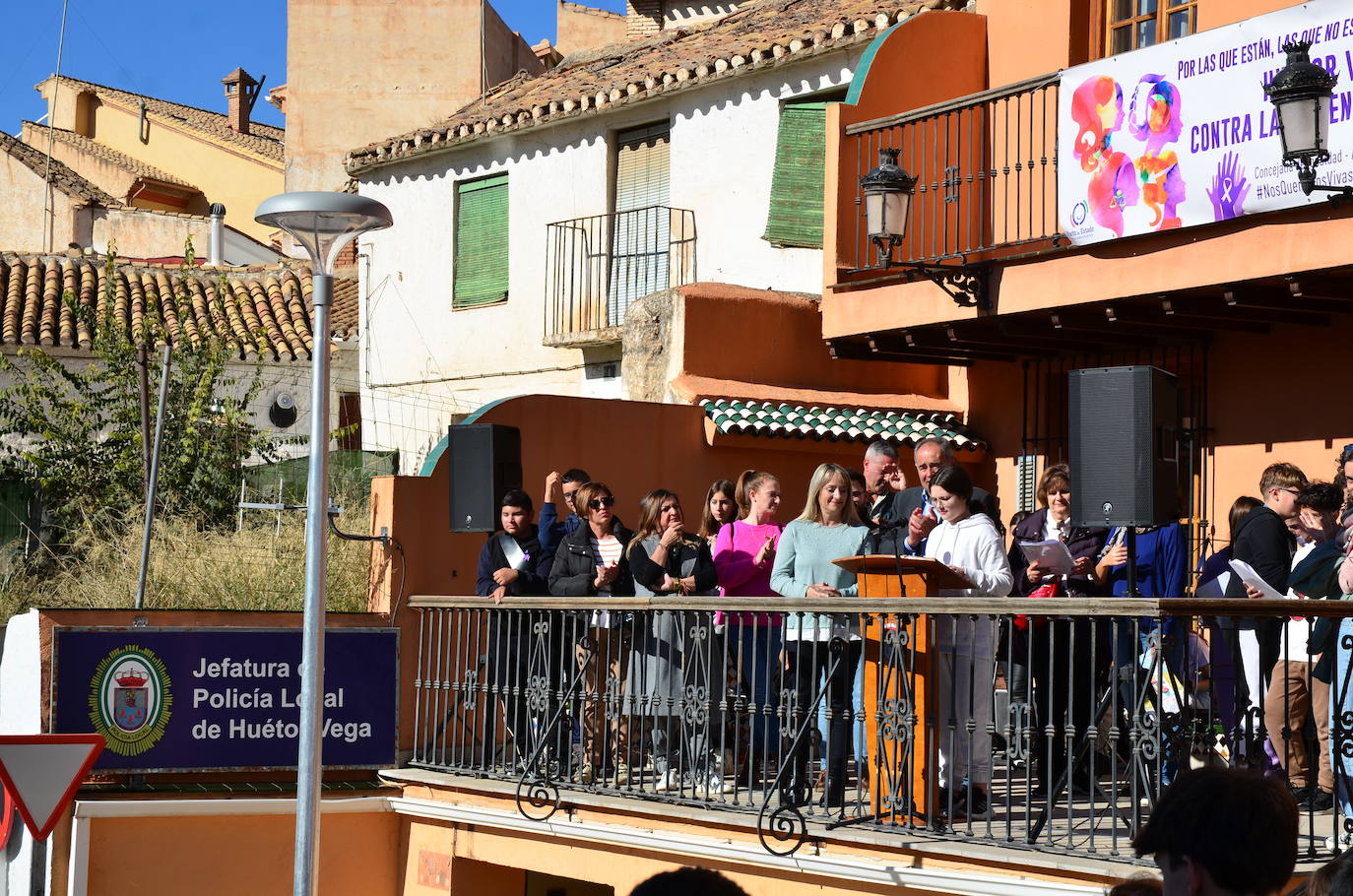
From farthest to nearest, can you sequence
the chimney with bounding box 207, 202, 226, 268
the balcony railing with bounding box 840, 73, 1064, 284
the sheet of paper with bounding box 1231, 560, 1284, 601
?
the chimney with bounding box 207, 202, 226, 268, the balcony railing with bounding box 840, 73, 1064, 284, the sheet of paper with bounding box 1231, 560, 1284, 601

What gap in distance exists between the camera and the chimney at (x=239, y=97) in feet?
131

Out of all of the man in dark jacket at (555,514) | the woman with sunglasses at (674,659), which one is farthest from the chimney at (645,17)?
the woman with sunglasses at (674,659)

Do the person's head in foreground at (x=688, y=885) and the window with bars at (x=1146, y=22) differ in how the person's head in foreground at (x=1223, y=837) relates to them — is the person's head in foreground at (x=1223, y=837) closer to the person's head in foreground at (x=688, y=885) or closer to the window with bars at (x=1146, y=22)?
the person's head in foreground at (x=688, y=885)

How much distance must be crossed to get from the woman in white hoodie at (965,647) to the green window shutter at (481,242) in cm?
1226

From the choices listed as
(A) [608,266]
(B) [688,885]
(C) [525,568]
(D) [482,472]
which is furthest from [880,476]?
(A) [608,266]

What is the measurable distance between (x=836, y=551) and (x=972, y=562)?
0.82 meters

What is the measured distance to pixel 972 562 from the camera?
25.8ft

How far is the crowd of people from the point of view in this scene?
716 cm

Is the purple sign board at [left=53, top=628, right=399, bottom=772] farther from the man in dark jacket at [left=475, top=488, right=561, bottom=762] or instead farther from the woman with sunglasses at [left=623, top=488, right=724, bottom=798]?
the woman with sunglasses at [left=623, top=488, right=724, bottom=798]

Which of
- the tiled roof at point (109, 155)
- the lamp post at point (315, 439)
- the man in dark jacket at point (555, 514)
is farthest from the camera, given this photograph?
the tiled roof at point (109, 155)

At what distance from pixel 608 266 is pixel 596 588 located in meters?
9.10

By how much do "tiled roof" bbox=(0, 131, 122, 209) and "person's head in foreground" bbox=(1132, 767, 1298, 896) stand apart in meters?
30.0

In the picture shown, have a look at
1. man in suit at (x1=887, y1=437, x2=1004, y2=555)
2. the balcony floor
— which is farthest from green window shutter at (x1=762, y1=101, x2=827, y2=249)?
the balcony floor

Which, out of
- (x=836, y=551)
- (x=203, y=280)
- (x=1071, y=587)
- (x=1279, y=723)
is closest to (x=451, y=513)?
(x=836, y=551)
